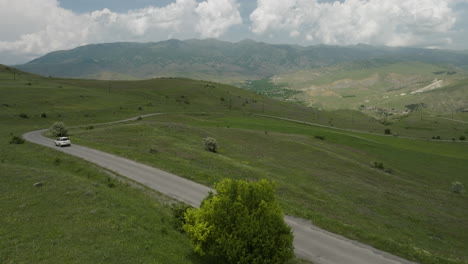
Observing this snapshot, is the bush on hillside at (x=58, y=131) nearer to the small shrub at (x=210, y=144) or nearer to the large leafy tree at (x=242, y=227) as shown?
the small shrub at (x=210, y=144)

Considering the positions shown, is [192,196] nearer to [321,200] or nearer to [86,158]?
[321,200]

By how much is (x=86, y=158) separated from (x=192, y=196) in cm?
2054

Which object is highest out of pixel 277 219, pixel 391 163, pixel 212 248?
pixel 277 219

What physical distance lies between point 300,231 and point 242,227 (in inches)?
425

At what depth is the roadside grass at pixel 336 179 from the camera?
3030 centimetres

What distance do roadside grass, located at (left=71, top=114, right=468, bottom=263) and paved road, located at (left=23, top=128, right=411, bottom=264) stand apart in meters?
1.35

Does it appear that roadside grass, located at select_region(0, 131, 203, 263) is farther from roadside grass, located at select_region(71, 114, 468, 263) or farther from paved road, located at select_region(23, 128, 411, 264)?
roadside grass, located at select_region(71, 114, 468, 263)

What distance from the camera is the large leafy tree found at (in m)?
15.6

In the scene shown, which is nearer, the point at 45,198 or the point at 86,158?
the point at 45,198

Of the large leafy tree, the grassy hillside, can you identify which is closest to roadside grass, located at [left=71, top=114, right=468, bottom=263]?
the grassy hillside

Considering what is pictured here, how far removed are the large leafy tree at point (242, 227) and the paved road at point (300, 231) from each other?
20.0ft

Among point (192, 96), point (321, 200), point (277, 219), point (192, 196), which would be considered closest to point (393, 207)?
point (321, 200)

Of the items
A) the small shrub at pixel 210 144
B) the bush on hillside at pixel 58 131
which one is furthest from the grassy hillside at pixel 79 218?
the small shrub at pixel 210 144

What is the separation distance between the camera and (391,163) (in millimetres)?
79750
